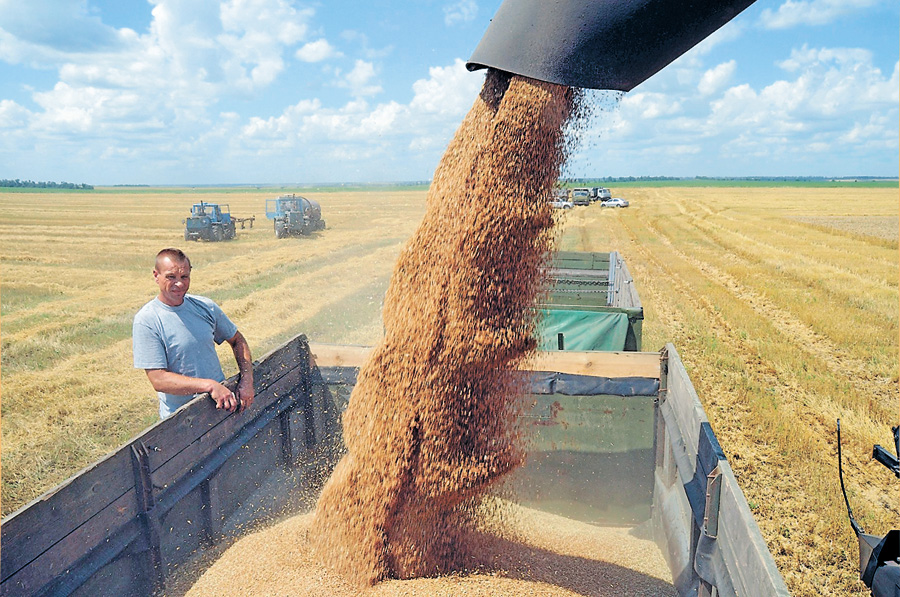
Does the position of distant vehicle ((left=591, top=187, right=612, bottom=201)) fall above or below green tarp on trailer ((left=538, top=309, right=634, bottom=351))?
above

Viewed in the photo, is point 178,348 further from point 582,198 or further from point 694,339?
point 582,198

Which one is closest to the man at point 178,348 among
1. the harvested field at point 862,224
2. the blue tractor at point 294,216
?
the blue tractor at point 294,216

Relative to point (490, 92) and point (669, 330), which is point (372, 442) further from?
point (669, 330)

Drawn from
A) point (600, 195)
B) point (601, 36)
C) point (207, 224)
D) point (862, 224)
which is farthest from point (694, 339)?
point (600, 195)

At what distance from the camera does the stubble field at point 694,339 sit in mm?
4715

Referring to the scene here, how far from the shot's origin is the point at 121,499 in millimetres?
2352

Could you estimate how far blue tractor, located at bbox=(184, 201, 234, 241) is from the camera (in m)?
23.5

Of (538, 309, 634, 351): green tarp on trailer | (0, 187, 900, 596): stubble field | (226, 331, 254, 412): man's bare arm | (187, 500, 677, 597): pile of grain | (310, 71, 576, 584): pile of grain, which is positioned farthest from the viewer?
(538, 309, 634, 351): green tarp on trailer

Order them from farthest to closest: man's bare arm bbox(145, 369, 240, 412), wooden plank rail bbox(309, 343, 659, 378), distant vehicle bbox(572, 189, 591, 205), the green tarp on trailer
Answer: distant vehicle bbox(572, 189, 591, 205)
the green tarp on trailer
wooden plank rail bbox(309, 343, 659, 378)
man's bare arm bbox(145, 369, 240, 412)

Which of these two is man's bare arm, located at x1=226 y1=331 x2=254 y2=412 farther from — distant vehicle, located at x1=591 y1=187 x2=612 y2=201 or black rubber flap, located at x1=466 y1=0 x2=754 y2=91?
distant vehicle, located at x1=591 y1=187 x2=612 y2=201

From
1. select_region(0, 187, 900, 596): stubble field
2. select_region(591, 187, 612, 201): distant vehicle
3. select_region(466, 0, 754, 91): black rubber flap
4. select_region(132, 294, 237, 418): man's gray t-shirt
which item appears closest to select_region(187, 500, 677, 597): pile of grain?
select_region(132, 294, 237, 418): man's gray t-shirt

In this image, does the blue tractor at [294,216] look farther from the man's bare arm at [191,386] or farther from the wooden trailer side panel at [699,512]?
the wooden trailer side panel at [699,512]

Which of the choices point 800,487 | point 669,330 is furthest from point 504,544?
point 669,330

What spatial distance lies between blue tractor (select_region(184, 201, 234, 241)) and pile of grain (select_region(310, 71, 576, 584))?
2226 centimetres
